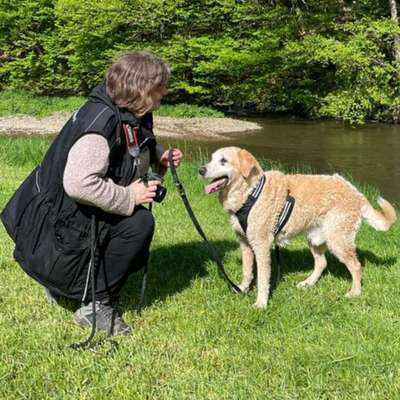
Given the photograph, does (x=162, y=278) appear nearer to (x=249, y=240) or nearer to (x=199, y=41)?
(x=249, y=240)

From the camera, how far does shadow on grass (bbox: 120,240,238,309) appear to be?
406cm

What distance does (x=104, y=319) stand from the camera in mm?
3473

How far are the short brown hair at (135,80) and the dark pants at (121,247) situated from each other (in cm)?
68

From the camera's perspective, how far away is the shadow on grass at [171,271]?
13.3 ft

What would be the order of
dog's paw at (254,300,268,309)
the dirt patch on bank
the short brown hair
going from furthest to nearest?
the dirt patch on bank
dog's paw at (254,300,268,309)
the short brown hair

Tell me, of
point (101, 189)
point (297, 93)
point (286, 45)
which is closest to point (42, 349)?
point (101, 189)

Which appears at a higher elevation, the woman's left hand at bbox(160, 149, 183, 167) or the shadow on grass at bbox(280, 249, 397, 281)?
the woman's left hand at bbox(160, 149, 183, 167)

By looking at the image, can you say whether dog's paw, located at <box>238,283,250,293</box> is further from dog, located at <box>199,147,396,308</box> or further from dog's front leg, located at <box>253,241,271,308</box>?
dog's front leg, located at <box>253,241,271,308</box>

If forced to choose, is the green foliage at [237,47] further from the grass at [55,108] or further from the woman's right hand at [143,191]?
the woman's right hand at [143,191]

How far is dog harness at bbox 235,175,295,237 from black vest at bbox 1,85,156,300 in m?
1.08

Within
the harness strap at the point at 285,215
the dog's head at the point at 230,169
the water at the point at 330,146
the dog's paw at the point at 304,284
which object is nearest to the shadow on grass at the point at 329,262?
the dog's paw at the point at 304,284

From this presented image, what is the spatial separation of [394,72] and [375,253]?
16.1 m

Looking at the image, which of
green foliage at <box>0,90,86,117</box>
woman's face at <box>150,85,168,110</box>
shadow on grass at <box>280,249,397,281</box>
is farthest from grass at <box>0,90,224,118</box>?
woman's face at <box>150,85,168,110</box>

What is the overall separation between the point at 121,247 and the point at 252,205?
1144 millimetres
